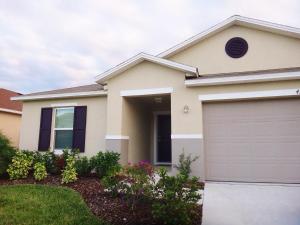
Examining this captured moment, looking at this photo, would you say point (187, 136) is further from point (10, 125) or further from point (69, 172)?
point (10, 125)

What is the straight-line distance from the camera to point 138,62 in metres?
10.2

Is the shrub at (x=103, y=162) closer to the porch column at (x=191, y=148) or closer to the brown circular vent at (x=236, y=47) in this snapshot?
the porch column at (x=191, y=148)

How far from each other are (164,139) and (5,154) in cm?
712

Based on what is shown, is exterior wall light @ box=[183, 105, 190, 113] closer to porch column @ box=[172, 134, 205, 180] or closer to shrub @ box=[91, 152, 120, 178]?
porch column @ box=[172, 134, 205, 180]

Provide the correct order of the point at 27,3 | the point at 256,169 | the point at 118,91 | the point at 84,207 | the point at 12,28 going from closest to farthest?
1. the point at 84,207
2. the point at 256,169
3. the point at 118,91
4. the point at 27,3
5. the point at 12,28

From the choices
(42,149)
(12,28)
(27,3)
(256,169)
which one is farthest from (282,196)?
(12,28)

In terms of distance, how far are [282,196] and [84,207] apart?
209 inches

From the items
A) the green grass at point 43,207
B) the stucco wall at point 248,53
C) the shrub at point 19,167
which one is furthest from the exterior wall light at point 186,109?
the shrub at point 19,167

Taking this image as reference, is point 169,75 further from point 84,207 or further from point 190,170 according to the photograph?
point 84,207

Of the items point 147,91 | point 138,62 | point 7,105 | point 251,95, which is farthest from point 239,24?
point 7,105

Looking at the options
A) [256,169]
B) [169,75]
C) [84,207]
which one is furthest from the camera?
[169,75]

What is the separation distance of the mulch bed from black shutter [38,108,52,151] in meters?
4.04

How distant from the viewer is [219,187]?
815 centimetres

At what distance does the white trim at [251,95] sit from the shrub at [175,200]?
14.6ft
